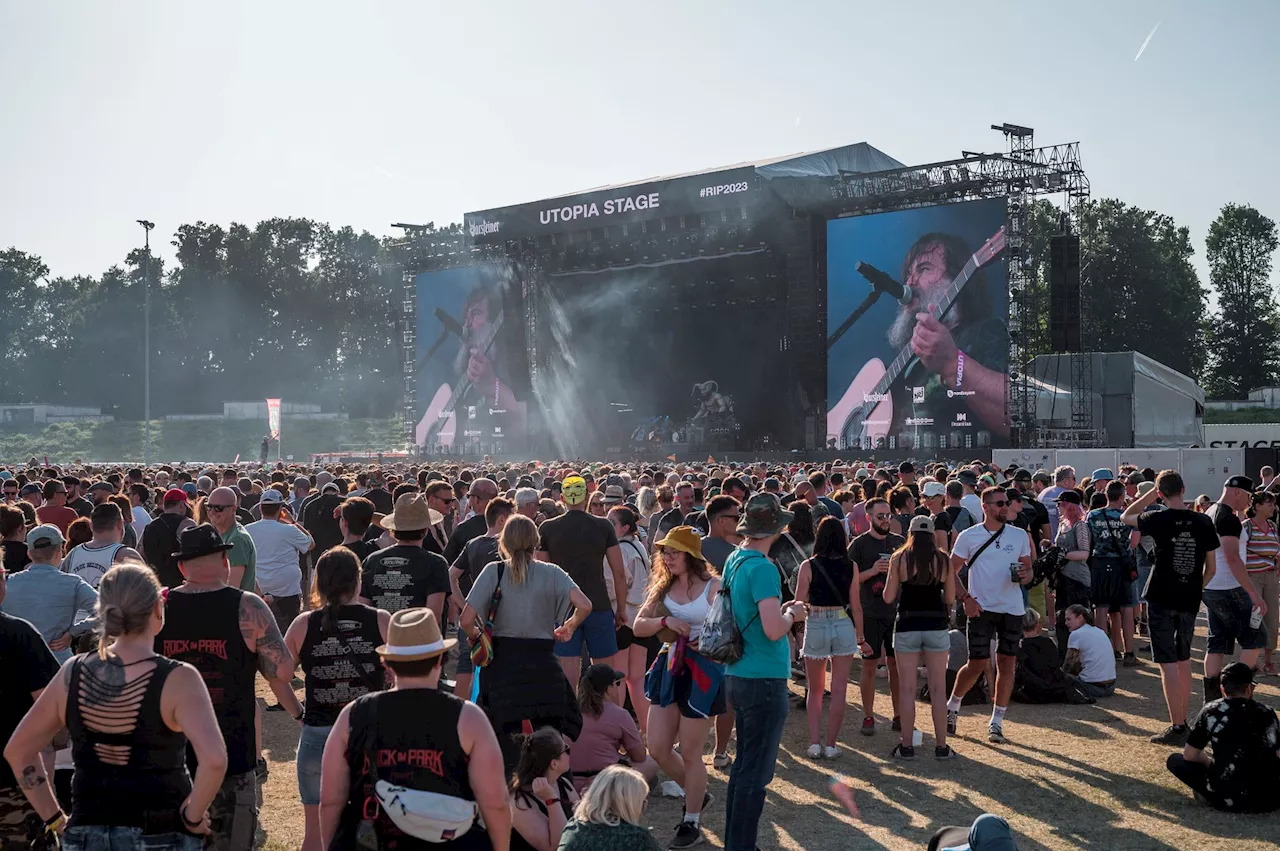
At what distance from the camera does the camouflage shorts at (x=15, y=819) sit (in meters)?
4.21

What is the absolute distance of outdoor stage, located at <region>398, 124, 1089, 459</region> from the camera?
96.6 feet

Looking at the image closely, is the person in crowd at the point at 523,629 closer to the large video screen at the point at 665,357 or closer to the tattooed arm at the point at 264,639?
the tattooed arm at the point at 264,639

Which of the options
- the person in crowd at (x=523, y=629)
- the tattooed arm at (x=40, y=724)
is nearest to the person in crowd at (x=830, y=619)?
the person in crowd at (x=523, y=629)

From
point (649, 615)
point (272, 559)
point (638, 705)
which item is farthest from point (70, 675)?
point (272, 559)

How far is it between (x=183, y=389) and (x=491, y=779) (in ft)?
280

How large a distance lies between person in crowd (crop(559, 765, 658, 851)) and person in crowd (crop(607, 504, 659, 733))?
158 inches

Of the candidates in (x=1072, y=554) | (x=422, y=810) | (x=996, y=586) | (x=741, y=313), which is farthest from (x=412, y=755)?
(x=741, y=313)

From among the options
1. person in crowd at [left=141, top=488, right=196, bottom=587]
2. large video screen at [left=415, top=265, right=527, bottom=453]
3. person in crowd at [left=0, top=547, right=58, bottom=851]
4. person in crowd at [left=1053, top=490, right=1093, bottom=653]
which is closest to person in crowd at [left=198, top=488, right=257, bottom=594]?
A: person in crowd at [left=141, top=488, right=196, bottom=587]

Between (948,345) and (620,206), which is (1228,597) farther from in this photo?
(620,206)

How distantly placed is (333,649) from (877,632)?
522 centimetres

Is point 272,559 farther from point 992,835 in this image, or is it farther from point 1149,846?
point 992,835

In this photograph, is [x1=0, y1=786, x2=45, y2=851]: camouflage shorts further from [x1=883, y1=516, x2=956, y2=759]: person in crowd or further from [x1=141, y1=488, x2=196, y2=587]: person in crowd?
[x1=883, y1=516, x2=956, y2=759]: person in crowd

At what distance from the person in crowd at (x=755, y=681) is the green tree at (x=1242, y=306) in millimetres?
73054

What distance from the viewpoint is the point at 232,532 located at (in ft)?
24.3
